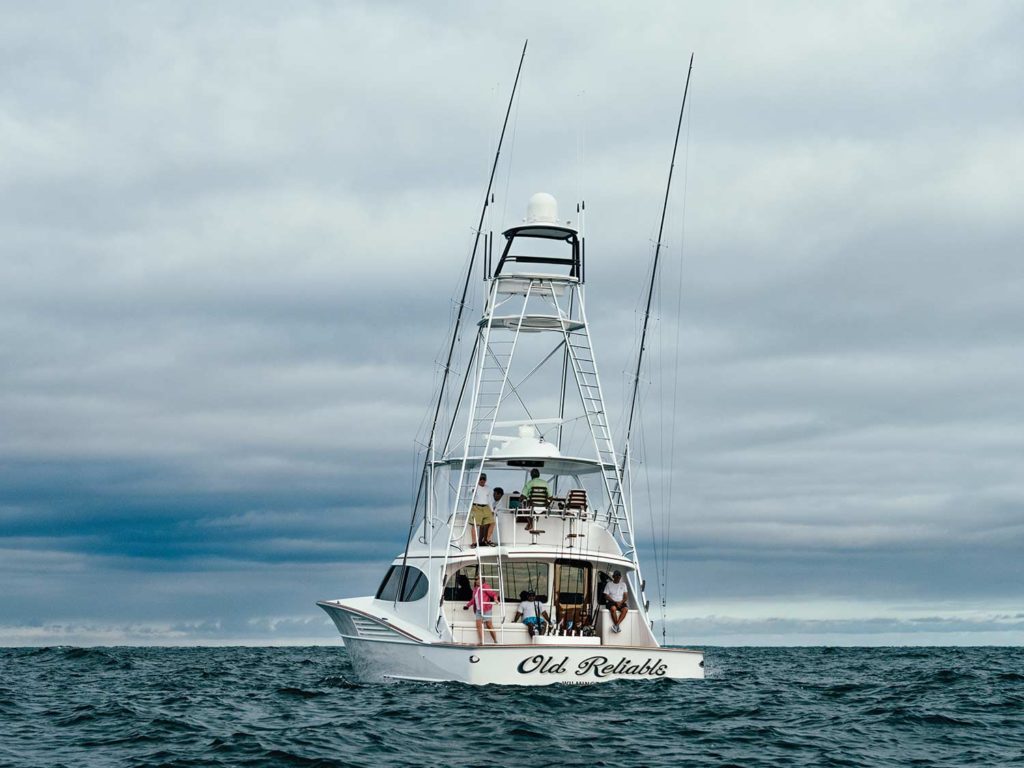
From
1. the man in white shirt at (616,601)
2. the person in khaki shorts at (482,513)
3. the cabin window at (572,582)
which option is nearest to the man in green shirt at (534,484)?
the person in khaki shorts at (482,513)

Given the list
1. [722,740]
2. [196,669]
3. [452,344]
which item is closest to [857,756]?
[722,740]

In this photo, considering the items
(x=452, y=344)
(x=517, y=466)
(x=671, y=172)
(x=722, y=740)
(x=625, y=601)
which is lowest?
(x=722, y=740)

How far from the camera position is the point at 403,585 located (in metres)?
29.8

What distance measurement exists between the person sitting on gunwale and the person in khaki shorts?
1.55m

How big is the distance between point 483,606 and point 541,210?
9.62m

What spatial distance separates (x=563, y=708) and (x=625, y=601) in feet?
19.9

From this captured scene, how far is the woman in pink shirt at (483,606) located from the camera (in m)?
26.0

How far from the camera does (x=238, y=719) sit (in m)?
22.3

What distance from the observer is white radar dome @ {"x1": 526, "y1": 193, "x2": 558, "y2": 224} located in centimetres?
2925

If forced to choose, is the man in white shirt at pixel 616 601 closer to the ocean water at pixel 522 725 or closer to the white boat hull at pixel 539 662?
the white boat hull at pixel 539 662

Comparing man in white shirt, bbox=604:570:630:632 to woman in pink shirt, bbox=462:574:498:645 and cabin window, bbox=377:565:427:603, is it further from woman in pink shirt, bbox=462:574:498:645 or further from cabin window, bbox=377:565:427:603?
cabin window, bbox=377:565:427:603

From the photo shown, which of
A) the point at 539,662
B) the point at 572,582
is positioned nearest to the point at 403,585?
the point at 572,582

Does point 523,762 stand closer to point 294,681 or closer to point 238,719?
point 238,719

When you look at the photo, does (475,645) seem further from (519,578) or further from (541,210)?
(541,210)
